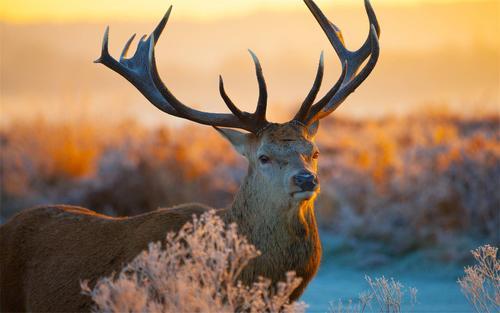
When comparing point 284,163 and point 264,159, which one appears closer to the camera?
point 284,163

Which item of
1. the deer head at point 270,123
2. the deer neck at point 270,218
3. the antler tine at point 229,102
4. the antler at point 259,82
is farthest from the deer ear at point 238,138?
the deer neck at point 270,218

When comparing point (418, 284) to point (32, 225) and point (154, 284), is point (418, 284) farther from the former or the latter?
point (154, 284)

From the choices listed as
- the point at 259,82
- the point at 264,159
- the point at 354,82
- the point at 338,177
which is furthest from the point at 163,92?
the point at 338,177

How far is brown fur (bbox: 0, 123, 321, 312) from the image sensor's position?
639cm

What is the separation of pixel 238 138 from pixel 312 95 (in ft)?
2.52

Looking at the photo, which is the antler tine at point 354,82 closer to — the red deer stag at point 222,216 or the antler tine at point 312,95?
the red deer stag at point 222,216

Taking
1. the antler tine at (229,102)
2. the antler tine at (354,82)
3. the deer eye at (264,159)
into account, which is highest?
the antler tine at (354,82)

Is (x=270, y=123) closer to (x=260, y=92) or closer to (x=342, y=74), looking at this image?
(x=260, y=92)

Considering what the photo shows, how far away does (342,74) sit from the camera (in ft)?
23.3

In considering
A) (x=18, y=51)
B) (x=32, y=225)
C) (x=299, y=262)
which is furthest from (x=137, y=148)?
(x=18, y=51)

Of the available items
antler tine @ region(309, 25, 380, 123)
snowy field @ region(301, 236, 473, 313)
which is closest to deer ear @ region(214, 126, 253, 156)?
antler tine @ region(309, 25, 380, 123)

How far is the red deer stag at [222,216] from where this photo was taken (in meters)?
6.39

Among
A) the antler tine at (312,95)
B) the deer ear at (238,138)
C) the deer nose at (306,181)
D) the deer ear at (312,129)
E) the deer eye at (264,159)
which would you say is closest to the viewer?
the deer nose at (306,181)

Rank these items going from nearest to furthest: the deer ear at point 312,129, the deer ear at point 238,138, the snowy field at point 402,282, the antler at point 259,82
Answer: the antler at point 259,82 < the deer ear at point 238,138 < the deer ear at point 312,129 < the snowy field at point 402,282
